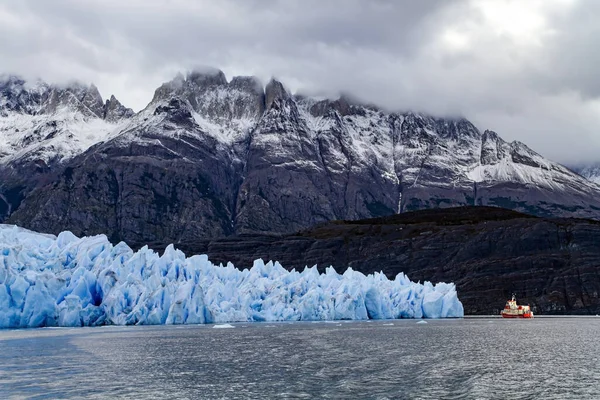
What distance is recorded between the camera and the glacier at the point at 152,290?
3253 inches

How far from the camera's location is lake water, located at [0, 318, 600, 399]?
116ft

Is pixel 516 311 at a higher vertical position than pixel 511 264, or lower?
lower

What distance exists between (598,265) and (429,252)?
4588cm

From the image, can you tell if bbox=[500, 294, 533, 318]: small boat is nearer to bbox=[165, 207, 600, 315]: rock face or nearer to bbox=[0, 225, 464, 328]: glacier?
bbox=[165, 207, 600, 315]: rock face

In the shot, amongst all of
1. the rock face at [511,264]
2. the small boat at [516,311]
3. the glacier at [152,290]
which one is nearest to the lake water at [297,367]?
the glacier at [152,290]

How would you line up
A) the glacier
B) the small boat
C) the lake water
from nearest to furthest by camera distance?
the lake water < the glacier < the small boat

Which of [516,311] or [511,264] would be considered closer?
[516,311]

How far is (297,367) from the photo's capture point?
44.6 meters

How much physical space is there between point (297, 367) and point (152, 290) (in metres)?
50.6

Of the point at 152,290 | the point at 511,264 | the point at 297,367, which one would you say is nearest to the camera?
the point at 297,367

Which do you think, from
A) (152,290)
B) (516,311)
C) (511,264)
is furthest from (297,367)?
(511,264)

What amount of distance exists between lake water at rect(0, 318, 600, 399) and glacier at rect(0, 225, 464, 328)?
12714mm

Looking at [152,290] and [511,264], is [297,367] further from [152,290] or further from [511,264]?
[511,264]

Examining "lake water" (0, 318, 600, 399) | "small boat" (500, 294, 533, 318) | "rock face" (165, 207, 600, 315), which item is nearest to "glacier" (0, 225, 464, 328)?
"lake water" (0, 318, 600, 399)
